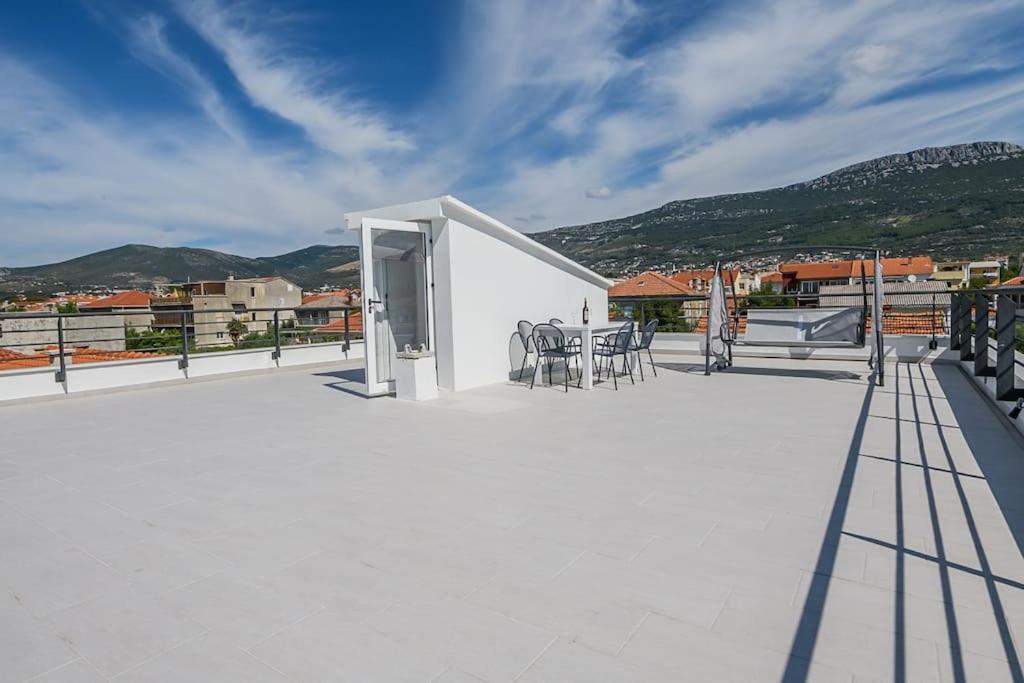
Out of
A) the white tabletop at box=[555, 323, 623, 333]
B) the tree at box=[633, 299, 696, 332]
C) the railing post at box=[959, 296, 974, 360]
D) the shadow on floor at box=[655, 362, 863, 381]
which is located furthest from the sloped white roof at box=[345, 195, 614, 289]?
the railing post at box=[959, 296, 974, 360]

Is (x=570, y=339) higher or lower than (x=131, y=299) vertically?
lower

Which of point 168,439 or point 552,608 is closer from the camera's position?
point 552,608

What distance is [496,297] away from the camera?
6.74 m

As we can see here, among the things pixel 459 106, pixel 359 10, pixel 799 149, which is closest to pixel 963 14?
pixel 799 149

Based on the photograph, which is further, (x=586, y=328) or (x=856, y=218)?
(x=856, y=218)

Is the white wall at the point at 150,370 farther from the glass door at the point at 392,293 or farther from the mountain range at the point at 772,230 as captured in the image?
the mountain range at the point at 772,230

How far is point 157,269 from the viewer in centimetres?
4197

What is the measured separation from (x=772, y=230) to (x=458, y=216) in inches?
1670

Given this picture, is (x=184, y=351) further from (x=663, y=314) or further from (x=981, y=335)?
(x=981, y=335)

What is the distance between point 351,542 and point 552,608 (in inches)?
38.8

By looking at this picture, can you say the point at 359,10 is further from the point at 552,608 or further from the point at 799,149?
the point at 799,149

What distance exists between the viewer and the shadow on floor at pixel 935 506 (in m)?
1.61

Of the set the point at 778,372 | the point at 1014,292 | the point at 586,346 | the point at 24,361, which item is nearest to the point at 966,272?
the point at 778,372

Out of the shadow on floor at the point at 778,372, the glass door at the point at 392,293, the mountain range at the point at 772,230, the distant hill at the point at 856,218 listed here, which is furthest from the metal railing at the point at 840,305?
the distant hill at the point at 856,218
